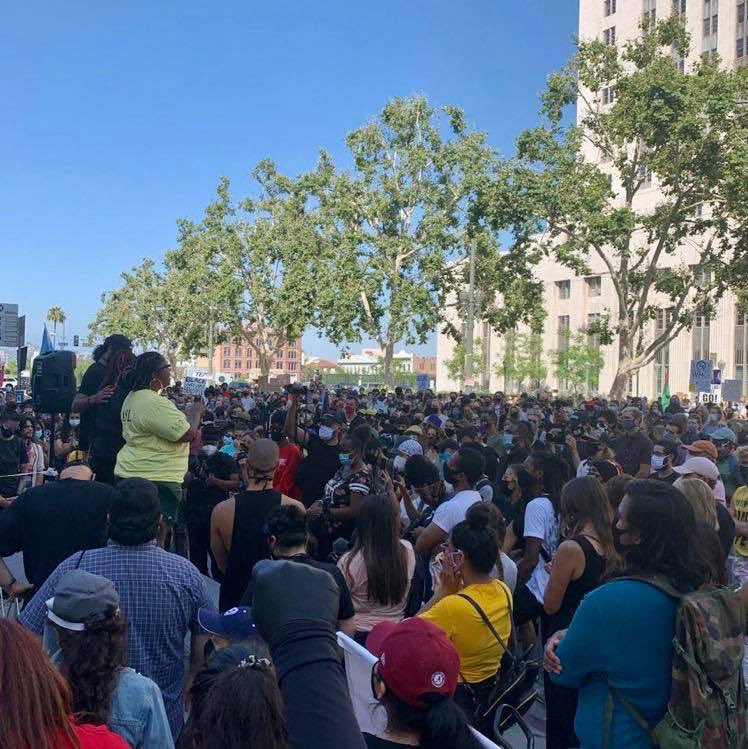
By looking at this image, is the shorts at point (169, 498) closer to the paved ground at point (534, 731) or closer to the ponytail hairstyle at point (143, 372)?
the ponytail hairstyle at point (143, 372)

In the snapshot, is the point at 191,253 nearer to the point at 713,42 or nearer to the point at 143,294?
the point at 143,294

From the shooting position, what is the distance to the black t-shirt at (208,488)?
8.38 meters

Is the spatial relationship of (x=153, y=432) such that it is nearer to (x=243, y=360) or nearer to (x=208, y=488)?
(x=208, y=488)

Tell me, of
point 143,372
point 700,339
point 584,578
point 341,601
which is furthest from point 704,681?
point 700,339

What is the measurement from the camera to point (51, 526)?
4.57 meters

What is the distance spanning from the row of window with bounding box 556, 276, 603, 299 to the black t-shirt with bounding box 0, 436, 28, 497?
6205 centimetres

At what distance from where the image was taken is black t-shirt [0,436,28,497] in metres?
10.3

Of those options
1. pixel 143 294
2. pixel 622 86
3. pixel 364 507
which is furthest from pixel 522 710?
pixel 143 294

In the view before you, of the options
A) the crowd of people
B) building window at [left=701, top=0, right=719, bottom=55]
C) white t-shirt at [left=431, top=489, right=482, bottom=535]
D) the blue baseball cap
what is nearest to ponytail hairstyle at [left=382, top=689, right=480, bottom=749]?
the crowd of people

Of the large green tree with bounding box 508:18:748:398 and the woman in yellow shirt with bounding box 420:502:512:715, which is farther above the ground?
the large green tree with bounding box 508:18:748:398

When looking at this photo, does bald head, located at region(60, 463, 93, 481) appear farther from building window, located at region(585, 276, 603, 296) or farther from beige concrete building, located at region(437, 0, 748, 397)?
building window, located at region(585, 276, 603, 296)

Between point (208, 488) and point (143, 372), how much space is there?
3.02m

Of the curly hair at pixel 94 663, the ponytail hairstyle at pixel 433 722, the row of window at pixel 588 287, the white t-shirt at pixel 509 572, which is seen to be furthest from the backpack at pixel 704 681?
the row of window at pixel 588 287

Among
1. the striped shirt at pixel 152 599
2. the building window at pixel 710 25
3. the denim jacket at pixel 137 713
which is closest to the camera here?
the denim jacket at pixel 137 713
